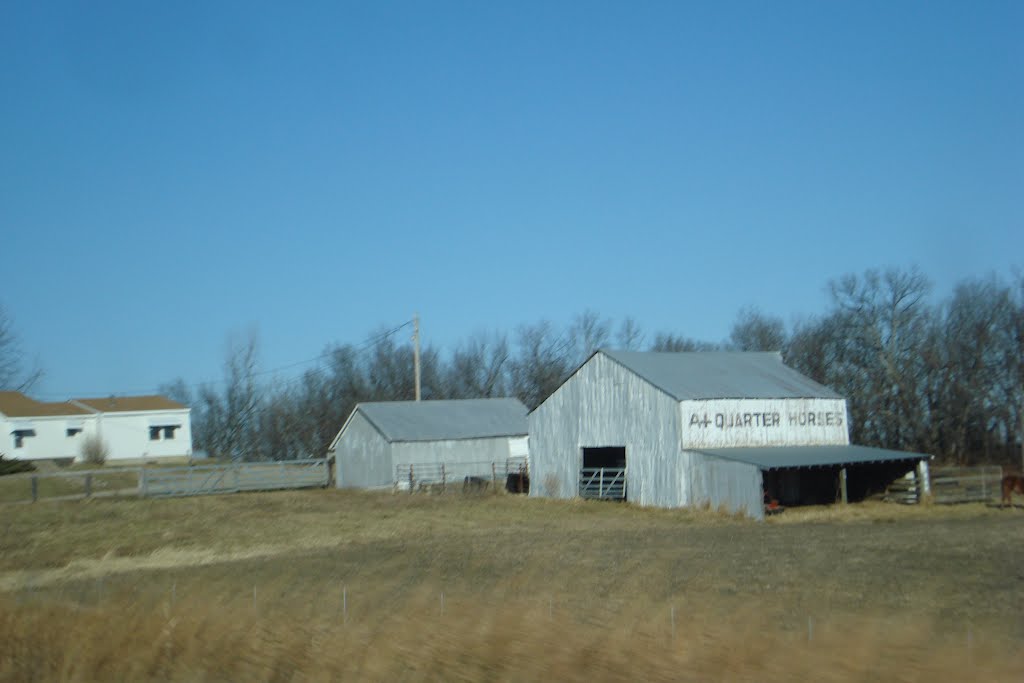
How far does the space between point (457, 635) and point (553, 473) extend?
127ft

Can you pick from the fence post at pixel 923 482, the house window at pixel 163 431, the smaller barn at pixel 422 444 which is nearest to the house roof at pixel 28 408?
the house window at pixel 163 431

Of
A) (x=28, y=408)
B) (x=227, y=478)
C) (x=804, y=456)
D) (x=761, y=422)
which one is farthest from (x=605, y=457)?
(x=28, y=408)

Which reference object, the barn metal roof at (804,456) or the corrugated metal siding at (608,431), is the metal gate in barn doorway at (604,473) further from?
the barn metal roof at (804,456)

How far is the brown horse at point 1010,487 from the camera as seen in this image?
131ft

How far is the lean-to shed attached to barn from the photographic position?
40.0 m

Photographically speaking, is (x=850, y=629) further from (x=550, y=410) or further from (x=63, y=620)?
(x=550, y=410)

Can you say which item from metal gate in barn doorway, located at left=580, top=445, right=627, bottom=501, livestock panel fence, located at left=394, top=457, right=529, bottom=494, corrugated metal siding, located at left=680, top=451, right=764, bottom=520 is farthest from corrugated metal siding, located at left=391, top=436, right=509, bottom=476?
corrugated metal siding, located at left=680, top=451, right=764, bottom=520

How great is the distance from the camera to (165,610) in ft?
34.4

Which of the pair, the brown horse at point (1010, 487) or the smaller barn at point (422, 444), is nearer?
the brown horse at point (1010, 487)

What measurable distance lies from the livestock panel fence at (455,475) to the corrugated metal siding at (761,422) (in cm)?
1364

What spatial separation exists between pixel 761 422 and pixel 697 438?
3986 millimetres

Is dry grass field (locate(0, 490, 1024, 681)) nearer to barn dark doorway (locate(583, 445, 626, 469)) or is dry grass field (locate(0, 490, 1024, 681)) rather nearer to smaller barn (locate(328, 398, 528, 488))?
barn dark doorway (locate(583, 445, 626, 469))

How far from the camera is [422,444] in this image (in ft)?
183

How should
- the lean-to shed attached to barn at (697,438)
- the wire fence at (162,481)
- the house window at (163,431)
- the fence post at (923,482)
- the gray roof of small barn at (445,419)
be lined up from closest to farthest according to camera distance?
1. the lean-to shed attached to barn at (697,438)
2. the fence post at (923,482)
3. the wire fence at (162,481)
4. the gray roof of small barn at (445,419)
5. the house window at (163,431)
